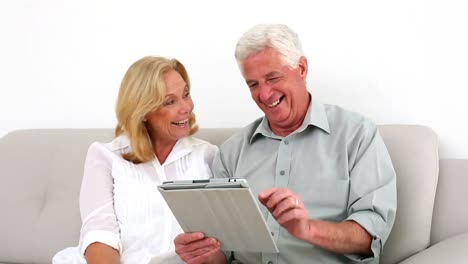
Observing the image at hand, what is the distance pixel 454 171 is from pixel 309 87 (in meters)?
0.56

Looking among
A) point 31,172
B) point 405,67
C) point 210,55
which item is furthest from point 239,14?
point 31,172

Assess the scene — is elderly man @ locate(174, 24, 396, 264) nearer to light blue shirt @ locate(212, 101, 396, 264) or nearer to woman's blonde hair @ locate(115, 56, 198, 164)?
light blue shirt @ locate(212, 101, 396, 264)

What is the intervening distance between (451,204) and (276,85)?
0.58 meters

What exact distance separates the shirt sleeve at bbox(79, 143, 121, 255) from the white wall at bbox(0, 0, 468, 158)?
1.64 feet

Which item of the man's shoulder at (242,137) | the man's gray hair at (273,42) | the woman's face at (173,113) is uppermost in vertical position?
the man's gray hair at (273,42)

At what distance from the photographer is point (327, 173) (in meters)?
1.68

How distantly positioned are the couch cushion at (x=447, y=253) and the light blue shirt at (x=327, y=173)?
0.12 meters

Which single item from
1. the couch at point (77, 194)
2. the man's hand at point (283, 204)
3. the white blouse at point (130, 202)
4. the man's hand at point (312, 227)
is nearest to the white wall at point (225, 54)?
the couch at point (77, 194)

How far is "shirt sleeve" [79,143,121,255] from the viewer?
1.83m

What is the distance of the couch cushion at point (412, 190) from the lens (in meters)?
1.68

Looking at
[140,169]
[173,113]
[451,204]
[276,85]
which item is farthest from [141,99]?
[451,204]

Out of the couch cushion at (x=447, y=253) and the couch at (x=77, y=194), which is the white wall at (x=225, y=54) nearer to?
the couch at (x=77, y=194)

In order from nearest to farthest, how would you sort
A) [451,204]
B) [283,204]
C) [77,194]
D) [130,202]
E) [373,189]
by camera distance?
[283,204], [373,189], [451,204], [130,202], [77,194]

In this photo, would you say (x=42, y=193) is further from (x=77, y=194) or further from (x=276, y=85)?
(x=276, y=85)
